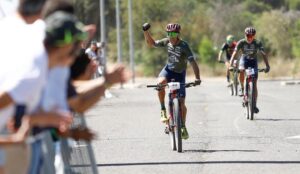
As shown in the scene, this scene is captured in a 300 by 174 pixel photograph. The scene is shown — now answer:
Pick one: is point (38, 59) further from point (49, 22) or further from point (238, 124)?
point (238, 124)

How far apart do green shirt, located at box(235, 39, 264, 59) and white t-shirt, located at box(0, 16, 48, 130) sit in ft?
46.0

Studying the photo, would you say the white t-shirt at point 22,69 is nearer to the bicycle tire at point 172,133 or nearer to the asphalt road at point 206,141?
the asphalt road at point 206,141

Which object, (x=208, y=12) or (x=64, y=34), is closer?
(x=64, y=34)

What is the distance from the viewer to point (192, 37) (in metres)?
57.2

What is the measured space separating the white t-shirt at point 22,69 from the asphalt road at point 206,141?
227 inches

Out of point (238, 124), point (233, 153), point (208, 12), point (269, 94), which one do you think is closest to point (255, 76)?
point (238, 124)

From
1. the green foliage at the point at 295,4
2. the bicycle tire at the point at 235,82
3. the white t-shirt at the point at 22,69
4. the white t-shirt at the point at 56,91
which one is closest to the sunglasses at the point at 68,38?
the white t-shirt at the point at 22,69

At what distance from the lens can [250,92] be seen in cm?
1917

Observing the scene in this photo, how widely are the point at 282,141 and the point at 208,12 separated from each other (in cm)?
4732

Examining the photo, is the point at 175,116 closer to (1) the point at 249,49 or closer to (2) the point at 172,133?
(2) the point at 172,133

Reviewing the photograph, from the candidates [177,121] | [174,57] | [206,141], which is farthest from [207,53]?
[177,121]

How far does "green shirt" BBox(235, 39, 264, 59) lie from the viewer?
64.4ft

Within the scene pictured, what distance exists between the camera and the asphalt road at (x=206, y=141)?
11.9 meters

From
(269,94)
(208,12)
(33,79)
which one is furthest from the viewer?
(208,12)
